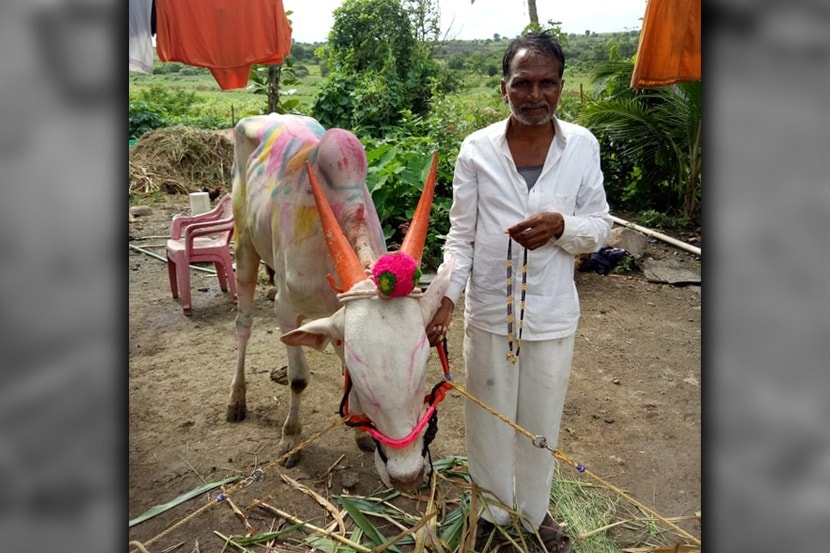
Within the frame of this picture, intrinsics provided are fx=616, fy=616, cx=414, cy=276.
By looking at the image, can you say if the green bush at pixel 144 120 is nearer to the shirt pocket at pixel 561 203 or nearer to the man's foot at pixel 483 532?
the man's foot at pixel 483 532

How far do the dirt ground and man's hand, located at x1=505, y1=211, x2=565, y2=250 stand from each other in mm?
1809

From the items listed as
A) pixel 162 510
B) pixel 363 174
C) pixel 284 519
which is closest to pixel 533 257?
pixel 363 174

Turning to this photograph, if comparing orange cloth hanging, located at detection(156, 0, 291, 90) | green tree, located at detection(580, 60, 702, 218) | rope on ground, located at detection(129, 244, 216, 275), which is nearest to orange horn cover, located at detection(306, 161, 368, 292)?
orange cloth hanging, located at detection(156, 0, 291, 90)

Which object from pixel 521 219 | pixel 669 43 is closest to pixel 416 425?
pixel 521 219

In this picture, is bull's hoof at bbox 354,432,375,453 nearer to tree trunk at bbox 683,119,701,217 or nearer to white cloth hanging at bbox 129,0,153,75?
white cloth hanging at bbox 129,0,153,75

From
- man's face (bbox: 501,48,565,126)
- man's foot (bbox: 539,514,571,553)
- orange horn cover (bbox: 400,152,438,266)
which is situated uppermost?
man's face (bbox: 501,48,565,126)

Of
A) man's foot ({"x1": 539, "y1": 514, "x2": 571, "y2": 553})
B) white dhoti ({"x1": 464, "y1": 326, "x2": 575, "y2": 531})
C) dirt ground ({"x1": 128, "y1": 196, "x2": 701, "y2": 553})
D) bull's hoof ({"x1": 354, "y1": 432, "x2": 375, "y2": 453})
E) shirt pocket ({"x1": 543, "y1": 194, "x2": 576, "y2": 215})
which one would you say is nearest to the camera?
shirt pocket ({"x1": 543, "y1": 194, "x2": 576, "y2": 215})

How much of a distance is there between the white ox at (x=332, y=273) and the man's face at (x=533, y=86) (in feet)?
1.52

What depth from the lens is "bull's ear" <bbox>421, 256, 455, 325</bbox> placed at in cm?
238

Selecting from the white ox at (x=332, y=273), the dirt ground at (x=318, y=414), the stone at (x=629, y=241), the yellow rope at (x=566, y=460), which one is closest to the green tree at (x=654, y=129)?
the stone at (x=629, y=241)

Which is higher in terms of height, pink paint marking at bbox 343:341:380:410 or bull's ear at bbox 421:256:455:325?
bull's ear at bbox 421:256:455:325
